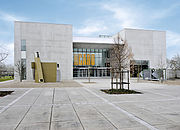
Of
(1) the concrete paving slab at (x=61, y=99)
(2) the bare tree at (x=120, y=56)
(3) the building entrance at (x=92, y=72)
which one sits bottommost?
(1) the concrete paving slab at (x=61, y=99)

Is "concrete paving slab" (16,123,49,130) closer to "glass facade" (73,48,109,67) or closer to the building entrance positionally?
the building entrance

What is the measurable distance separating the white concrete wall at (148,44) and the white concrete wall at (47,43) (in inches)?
625

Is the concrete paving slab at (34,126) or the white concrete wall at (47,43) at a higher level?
the white concrete wall at (47,43)

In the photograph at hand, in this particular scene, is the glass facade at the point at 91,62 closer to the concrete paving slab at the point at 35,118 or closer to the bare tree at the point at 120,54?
the bare tree at the point at 120,54

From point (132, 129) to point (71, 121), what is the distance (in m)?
2.09

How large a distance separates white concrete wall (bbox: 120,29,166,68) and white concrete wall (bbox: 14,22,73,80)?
15887 mm

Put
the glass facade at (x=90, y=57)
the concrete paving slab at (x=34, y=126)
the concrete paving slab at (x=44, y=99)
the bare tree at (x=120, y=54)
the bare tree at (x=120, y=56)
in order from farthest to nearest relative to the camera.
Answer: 1. the glass facade at (x=90, y=57)
2. the bare tree at (x=120, y=54)
3. the bare tree at (x=120, y=56)
4. the concrete paving slab at (x=44, y=99)
5. the concrete paving slab at (x=34, y=126)

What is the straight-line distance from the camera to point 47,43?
3738cm

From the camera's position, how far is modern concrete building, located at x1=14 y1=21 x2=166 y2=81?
120ft

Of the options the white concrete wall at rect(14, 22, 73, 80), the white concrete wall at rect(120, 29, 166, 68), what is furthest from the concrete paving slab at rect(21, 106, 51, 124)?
the white concrete wall at rect(120, 29, 166, 68)

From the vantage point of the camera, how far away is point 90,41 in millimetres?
42094

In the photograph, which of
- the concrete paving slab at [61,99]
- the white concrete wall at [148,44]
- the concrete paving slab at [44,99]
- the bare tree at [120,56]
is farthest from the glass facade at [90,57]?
the concrete paving slab at [44,99]

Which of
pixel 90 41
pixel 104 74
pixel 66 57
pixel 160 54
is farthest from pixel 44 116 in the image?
pixel 160 54

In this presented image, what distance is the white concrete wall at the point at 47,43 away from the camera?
36.5 meters
